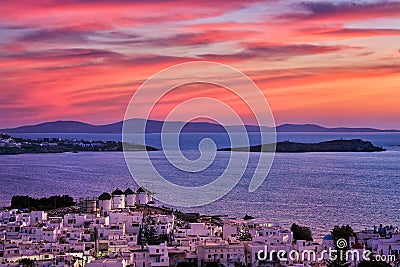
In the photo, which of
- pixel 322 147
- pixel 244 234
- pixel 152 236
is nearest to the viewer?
pixel 152 236

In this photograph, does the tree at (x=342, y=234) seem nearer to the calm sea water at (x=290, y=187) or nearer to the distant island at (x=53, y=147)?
the calm sea water at (x=290, y=187)

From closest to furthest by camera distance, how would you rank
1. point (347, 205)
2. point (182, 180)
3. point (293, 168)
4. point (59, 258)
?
point (59, 258) → point (347, 205) → point (182, 180) → point (293, 168)

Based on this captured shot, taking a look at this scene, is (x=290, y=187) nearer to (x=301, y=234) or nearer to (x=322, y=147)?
(x=301, y=234)

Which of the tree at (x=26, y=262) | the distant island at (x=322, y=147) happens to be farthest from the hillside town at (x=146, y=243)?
the distant island at (x=322, y=147)

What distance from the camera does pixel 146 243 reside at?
522 inches

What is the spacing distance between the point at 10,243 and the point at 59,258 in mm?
2020

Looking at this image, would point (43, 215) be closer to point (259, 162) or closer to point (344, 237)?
point (344, 237)

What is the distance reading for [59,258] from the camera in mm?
10656

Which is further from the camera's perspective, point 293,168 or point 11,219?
point 293,168

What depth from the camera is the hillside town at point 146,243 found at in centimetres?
1122

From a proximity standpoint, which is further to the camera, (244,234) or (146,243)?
(244,234)

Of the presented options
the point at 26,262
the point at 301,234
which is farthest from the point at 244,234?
the point at 26,262

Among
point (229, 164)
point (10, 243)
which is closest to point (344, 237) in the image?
point (10, 243)

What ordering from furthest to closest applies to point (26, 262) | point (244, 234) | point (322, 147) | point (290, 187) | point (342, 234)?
point (322, 147), point (290, 187), point (244, 234), point (342, 234), point (26, 262)
